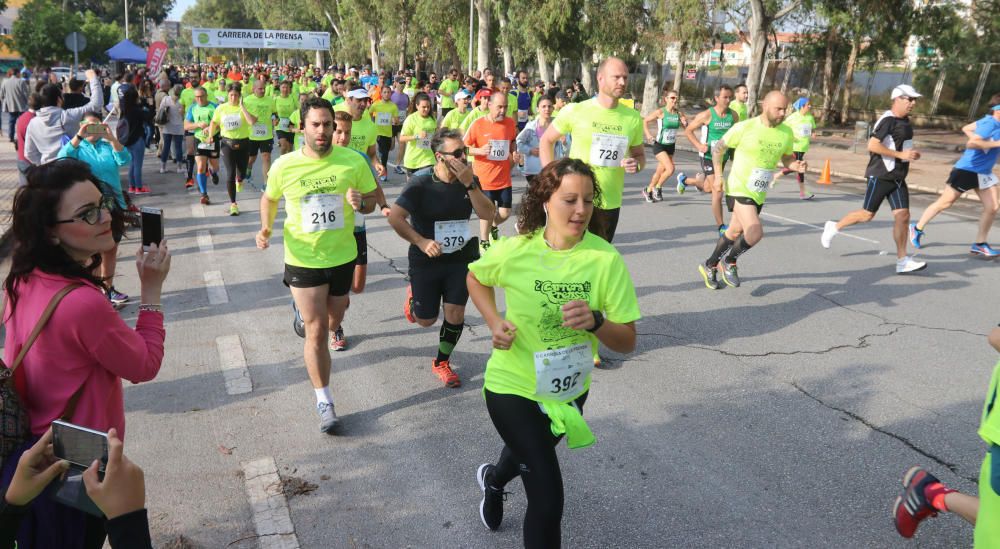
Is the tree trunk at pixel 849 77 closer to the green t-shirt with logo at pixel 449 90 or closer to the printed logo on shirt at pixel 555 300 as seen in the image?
the green t-shirt with logo at pixel 449 90

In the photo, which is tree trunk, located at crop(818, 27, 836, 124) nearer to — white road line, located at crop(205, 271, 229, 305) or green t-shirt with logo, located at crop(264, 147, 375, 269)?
white road line, located at crop(205, 271, 229, 305)

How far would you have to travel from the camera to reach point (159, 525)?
3555 millimetres

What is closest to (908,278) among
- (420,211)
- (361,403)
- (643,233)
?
(643,233)

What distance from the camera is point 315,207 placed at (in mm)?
4652

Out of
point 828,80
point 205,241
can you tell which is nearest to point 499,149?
point 205,241

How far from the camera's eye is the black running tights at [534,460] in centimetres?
282

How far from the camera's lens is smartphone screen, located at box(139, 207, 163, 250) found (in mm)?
2451

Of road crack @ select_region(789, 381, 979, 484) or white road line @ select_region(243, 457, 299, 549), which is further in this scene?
road crack @ select_region(789, 381, 979, 484)

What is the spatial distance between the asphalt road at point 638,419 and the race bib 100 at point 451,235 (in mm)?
914

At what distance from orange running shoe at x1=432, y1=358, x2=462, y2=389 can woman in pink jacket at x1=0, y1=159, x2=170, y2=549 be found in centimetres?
303

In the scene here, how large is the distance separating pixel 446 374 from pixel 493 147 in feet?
12.9

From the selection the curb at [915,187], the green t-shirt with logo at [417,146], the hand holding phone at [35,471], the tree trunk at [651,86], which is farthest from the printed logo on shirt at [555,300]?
the tree trunk at [651,86]

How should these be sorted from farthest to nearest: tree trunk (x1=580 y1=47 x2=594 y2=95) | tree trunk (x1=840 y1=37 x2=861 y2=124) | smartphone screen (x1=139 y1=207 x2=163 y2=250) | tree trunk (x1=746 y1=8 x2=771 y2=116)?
tree trunk (x1=580 y1=47 x2=594 y2=95) < tree trunk (x1=840 y1=37 x2=861 y2=124) < tree trunk (x1=746 y1=8 x2=771 y2=116) < smartphone screen (x1=139 y1=207 x2=163 y2=250)

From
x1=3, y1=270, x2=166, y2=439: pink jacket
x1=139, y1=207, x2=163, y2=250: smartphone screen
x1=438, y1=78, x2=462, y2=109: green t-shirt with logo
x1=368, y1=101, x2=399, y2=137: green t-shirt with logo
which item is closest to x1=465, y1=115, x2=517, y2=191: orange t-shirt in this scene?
x1=368, y1=101, x2=399, y2=137: green t-shirt with logo
